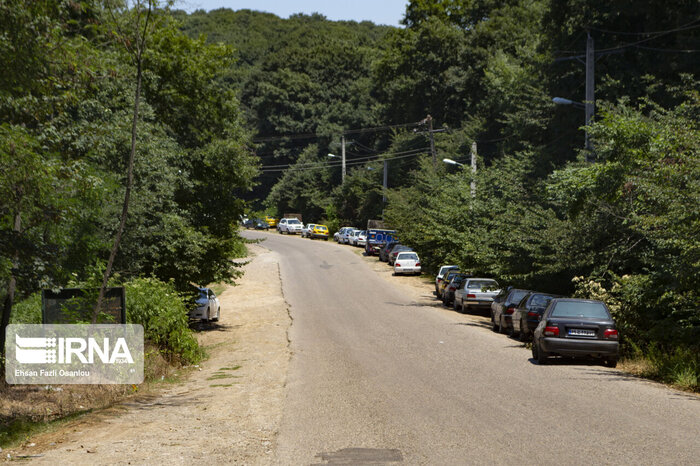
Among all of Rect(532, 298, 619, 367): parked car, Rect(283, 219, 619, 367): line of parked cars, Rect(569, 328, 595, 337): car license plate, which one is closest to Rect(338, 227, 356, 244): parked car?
Rect(283, 219, 619, 367): line of parked cars

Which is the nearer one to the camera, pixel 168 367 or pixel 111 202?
pixel 168 367

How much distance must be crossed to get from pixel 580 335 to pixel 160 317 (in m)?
9.52

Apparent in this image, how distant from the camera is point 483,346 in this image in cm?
2148

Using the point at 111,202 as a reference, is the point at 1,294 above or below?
below

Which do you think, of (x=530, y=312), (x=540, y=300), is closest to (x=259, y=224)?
(x=540, y=300)

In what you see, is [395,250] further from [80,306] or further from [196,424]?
[196,424]

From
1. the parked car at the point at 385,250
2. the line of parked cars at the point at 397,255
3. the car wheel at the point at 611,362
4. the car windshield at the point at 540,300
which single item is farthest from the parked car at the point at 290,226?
the car wheel at the point at 611,362

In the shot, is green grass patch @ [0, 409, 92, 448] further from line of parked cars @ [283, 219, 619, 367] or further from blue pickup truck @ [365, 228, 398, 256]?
blue pickup truck @ [365, 228, 398, 256]

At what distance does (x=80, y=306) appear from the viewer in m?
16.0

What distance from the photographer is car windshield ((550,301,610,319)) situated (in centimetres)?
1791

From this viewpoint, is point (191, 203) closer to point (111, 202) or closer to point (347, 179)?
point (111, 202)

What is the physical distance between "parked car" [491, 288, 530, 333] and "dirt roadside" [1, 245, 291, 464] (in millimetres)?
7960

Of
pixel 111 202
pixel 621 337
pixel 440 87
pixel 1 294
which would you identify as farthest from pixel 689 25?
pixel 440 87

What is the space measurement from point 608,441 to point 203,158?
73.2 ft
